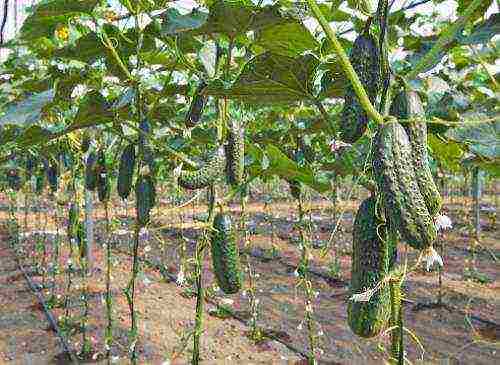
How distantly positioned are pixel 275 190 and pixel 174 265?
14.7 meters

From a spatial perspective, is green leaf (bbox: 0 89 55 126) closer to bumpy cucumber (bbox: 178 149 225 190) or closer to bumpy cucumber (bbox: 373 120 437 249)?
bumpy cucumber (bbox: 178 149 225 190)

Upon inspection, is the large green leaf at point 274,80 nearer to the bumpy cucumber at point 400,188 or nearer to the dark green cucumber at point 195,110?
the dark green cucumber at point 195,110

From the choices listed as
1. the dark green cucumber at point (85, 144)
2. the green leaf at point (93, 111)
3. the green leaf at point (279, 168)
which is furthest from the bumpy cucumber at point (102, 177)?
the green leaf at point (279, 168)

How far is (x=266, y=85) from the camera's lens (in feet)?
A: 4.59

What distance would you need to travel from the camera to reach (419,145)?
3.33 ft

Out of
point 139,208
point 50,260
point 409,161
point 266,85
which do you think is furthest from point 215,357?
point 50,260

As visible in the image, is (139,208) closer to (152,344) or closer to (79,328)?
(152,344)

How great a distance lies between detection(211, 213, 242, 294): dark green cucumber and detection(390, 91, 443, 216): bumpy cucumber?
73 cm

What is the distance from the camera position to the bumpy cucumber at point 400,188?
92 cm

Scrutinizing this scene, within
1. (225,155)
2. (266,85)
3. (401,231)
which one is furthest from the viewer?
(225,155)

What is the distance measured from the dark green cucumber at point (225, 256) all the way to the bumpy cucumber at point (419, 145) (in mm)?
734

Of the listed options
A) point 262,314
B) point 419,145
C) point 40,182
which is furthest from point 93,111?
point 40,182

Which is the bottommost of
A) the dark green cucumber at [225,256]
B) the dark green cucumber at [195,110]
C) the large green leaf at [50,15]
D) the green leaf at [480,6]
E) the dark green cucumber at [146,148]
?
the dark green cucumber at [225,256]

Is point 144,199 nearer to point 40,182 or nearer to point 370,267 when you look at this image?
point 370,267
